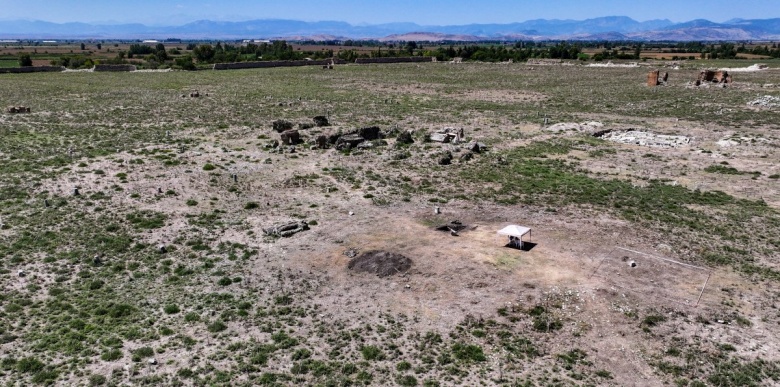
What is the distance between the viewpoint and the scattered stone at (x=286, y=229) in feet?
70.0

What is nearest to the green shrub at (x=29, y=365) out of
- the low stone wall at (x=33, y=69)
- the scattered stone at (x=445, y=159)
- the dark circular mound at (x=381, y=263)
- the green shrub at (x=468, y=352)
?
the dark circular mound at (x=381, y=263)

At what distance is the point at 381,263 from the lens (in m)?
18.8

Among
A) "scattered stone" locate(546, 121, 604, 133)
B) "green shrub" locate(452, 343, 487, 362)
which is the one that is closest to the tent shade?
"green shrub" locate(452, 343, 487, 362)

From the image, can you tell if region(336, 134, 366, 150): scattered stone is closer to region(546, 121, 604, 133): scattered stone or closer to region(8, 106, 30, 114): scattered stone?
region(546, 121, 604, 133): scattered stone

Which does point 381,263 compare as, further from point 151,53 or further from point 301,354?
point 151,53

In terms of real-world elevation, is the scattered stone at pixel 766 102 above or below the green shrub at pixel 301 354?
above

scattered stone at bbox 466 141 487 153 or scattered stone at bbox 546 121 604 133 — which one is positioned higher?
scattered stone at bbox 546 121 604 133

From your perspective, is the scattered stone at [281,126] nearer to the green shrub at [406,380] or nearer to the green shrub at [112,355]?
the green shrub at [112,355]

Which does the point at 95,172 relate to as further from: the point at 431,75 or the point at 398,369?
the point at 431,75

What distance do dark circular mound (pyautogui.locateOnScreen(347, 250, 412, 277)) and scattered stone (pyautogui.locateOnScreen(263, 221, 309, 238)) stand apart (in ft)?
12.1

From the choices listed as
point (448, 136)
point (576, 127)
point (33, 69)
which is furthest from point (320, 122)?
point (33, 69)

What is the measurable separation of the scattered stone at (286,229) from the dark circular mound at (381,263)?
12.1 feet

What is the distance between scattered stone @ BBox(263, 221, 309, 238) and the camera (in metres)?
21.3

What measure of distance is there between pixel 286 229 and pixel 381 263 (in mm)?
5130
